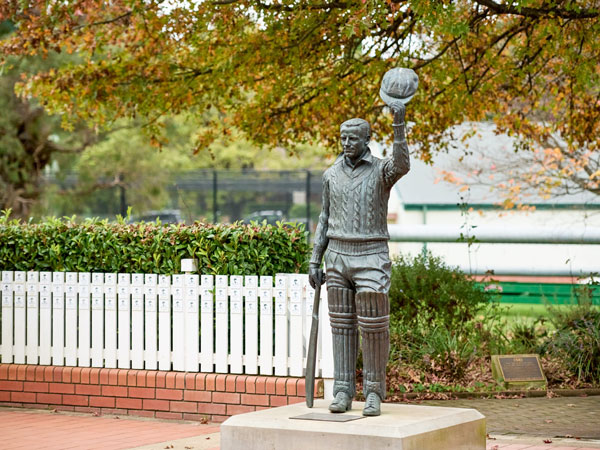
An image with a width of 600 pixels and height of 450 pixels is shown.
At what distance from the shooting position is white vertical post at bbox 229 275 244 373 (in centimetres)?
860

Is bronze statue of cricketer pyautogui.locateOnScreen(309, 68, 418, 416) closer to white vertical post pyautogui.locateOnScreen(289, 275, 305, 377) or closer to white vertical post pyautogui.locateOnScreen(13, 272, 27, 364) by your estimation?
white vertical post pyautogui.locateOnScreen(289, 275, 305, 377)

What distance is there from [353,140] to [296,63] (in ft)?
17.5

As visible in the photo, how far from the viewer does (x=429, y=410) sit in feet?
21.3

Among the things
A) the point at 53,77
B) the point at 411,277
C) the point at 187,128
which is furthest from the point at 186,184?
the point at 411,277

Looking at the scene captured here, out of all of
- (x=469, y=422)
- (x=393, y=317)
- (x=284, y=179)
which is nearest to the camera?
(x=469, y=422)

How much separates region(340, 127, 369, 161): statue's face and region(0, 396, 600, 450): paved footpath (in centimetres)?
250

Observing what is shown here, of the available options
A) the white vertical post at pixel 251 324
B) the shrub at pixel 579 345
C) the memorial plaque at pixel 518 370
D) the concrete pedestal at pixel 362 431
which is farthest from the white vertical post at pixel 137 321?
the shrub at pixel 579 345

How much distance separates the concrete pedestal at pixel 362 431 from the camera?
5.77 metres

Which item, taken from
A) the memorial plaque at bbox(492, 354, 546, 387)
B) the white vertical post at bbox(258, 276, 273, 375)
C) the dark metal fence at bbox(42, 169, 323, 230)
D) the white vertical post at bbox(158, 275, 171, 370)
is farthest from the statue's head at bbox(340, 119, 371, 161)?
the dark metal fence at bbox(42, 169, 323, 230)

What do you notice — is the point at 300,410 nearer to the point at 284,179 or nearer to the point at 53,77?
the point at 53,77

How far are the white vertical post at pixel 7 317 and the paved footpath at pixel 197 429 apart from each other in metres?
0.56

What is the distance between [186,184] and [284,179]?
3.78m

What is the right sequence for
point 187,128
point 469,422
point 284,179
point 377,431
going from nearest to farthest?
1. point 377,431
2. point 469,422
3. point 284,179
4. point 187,128

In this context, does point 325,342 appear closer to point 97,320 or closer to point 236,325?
point 236,325
